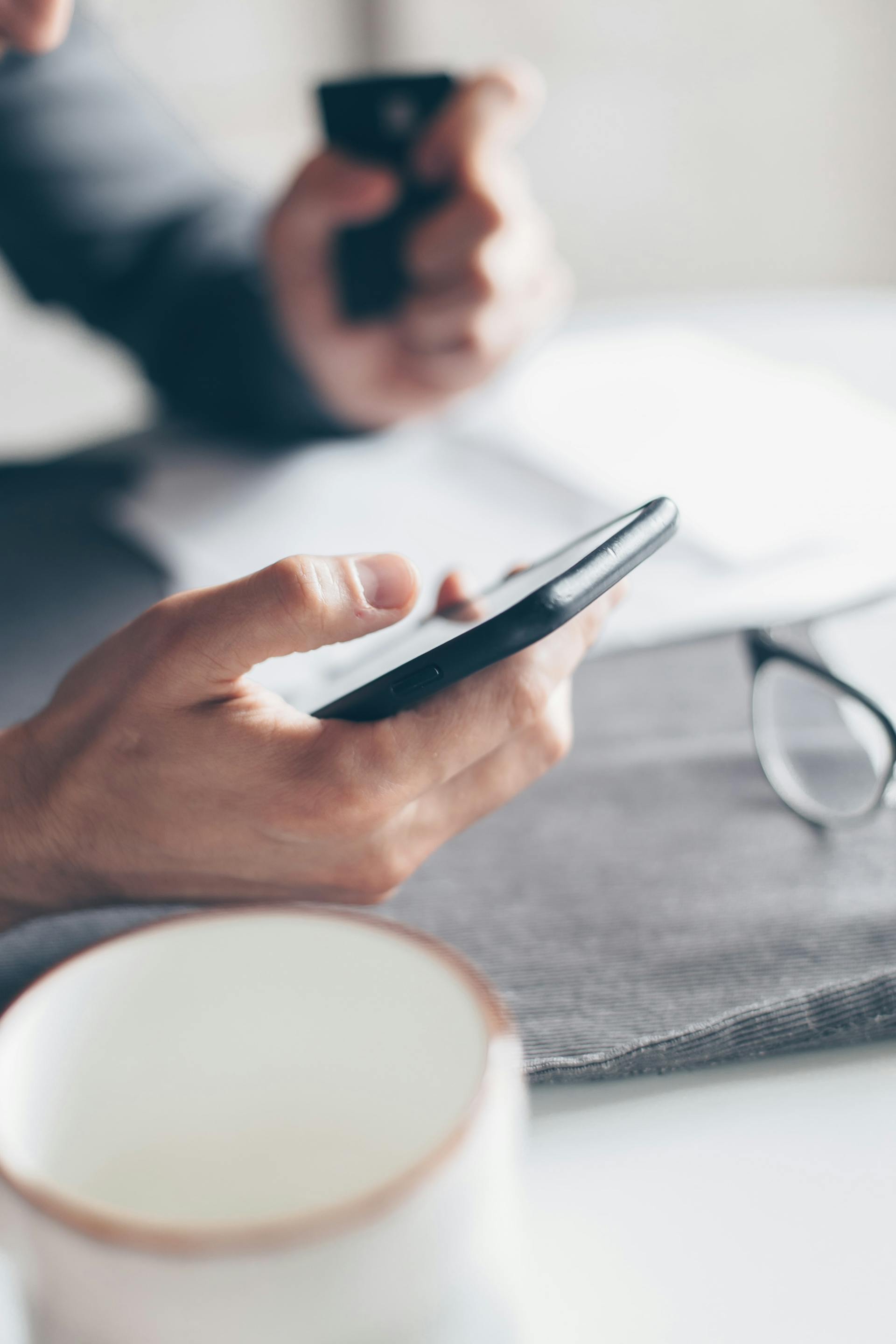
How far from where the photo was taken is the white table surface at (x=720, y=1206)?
8.5 inches

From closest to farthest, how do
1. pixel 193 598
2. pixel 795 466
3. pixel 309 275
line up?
pixel 193 598
pixel 795 466
pixel 309 275

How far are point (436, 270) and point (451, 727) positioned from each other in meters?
0.48

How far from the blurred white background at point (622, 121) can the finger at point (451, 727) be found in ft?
5.10

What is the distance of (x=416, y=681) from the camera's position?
9.8 inches

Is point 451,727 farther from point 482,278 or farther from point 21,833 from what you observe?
point 482,278

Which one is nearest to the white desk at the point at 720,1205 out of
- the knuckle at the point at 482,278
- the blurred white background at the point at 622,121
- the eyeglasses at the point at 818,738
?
the eyeglasses at the point at 818,738

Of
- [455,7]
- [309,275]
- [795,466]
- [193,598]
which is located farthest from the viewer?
[455,7]

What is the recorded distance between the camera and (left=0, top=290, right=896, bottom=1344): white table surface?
0.22 metres

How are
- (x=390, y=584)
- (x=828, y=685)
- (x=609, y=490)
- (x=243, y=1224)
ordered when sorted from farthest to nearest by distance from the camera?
1. (x=609, y=490)
2. (x=828, y=685)
3. (x=390, y=584)
4. (x=243, y=1224)

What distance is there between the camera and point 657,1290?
22 cm

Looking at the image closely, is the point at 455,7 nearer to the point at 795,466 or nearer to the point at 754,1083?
the point at 795,466

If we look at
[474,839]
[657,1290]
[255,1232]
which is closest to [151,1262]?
[255,1232]

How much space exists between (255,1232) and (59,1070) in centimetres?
6

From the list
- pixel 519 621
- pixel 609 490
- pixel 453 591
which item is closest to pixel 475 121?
pixel 609 490
